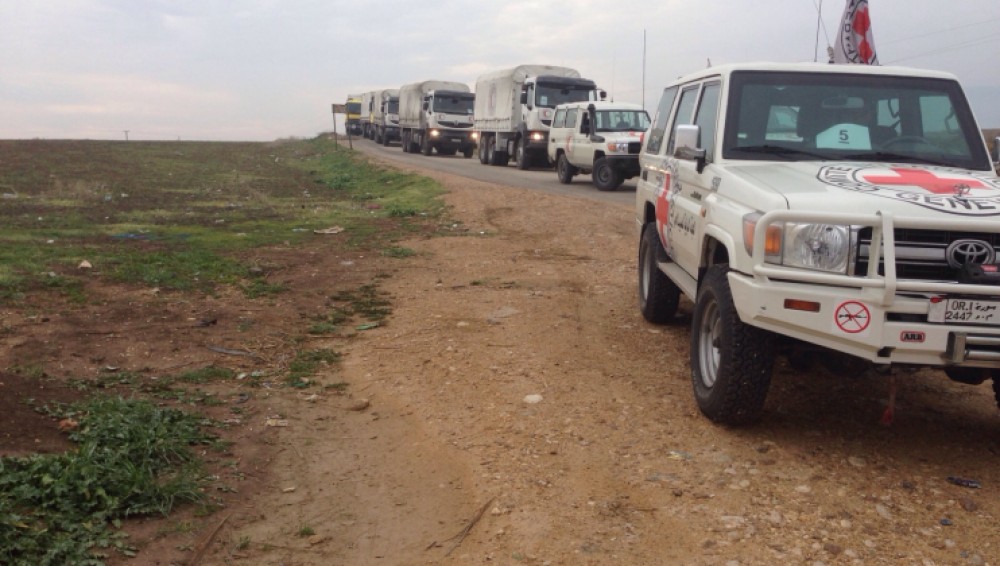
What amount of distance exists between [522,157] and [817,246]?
2561 centimetres

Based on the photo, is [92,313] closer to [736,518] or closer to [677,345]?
[677,345]

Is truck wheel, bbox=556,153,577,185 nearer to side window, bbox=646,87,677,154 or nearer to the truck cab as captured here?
side window, bbox=646,87,677,154

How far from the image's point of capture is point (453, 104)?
39.1 metres

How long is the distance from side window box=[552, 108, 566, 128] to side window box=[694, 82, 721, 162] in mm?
17792

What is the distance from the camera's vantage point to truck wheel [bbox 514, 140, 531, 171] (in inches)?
1155

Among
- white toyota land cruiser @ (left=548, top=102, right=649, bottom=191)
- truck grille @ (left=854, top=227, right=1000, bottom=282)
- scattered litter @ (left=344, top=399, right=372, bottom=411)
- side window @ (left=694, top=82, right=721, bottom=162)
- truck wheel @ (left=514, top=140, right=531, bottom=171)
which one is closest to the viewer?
truck grille @ (left=854, top=227, right=1000, bottom=282)

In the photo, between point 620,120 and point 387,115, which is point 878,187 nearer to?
point 620,120

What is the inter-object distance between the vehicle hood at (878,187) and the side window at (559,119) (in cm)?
1885

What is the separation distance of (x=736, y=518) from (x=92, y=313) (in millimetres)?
5929

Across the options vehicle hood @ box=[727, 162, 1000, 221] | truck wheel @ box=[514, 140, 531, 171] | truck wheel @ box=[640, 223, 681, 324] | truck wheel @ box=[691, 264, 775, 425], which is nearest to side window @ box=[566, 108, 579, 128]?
truck wheel @ box=[514, 140, 531, 171]

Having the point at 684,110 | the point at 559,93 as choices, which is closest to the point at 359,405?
the point at 684,110

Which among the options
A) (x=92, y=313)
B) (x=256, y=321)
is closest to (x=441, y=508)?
(x=256, y=321)

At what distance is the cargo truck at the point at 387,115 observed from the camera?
5091 centimetres

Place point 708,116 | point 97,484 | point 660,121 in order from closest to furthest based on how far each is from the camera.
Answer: point 97,484 < point 708,116 < point 660,121
